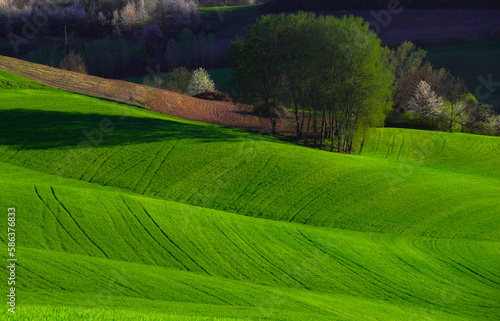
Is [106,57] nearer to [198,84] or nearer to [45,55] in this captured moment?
[45,55]

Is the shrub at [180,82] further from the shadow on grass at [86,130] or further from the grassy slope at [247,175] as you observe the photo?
the grassy slope at [247,175]

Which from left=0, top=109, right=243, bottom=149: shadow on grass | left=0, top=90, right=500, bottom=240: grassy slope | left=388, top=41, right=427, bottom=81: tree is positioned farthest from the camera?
left=388, top=41, right=427, bottom=81: tree

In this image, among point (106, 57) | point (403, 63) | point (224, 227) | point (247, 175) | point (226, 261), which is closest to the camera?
point (226, 261)

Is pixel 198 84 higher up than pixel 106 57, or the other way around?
pixel 198 84

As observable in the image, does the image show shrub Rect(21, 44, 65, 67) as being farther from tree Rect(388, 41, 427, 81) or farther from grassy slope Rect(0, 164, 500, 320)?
grassy slope Rect(0, 164, 500, 320)

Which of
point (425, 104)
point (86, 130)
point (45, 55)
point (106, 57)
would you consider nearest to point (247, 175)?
point (86, 130)

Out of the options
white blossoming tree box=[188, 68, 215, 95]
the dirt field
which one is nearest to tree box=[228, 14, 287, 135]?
the dirt field

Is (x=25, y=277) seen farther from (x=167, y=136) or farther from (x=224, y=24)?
(x=224, y=24)
